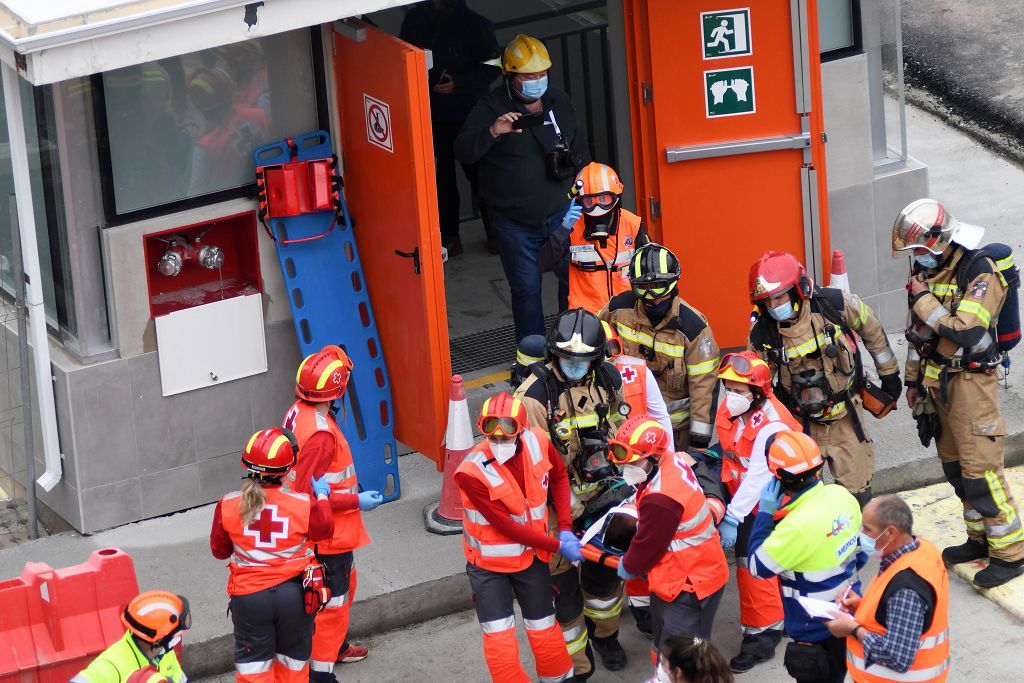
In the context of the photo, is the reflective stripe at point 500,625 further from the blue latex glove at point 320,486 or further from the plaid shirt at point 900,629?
the plaid shirt at point 900,629

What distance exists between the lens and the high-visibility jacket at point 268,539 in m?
6.99

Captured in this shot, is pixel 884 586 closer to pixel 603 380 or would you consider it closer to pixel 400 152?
pixel 603 380

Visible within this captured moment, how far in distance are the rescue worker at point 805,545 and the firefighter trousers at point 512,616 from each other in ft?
3.50

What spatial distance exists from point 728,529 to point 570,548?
2.36 ft

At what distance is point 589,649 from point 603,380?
4.29 feet

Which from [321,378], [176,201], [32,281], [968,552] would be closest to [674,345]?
[321,378]

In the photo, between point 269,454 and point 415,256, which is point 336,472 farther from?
point 415,256

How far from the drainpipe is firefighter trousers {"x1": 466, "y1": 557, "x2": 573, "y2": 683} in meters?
2.62

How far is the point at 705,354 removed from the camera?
26.9ft

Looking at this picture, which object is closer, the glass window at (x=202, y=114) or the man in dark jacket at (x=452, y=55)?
the glass window at (x=202, y=114)

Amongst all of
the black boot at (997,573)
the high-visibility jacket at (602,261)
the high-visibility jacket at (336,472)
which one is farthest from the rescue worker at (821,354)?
the high-visibility jacket at (336,472)

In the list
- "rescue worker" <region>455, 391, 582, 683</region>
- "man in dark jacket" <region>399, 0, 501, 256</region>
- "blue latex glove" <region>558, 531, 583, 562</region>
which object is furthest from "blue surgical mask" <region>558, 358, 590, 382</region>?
"man in dark jacket" <region>399, 0, 501, 256</region>

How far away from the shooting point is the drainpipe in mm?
Answer: 7934

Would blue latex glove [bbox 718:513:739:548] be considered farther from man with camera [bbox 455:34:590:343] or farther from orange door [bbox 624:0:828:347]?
orange door [bbox 624:0:828:347]
